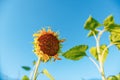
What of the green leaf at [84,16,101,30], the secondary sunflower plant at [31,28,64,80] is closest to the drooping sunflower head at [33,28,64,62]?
the secondary sunflower plant at [31,28,64,80]

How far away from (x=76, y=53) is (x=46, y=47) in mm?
132

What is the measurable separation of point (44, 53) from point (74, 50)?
12cm

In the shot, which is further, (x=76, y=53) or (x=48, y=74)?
(x=76, y=53)

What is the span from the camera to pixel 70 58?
71cm

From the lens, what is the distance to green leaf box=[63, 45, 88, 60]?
686mm

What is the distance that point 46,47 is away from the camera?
2.03 feet

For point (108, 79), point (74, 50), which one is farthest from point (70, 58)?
point (108, 79)

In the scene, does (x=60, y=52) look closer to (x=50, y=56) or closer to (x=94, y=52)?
(x=50, y=56)

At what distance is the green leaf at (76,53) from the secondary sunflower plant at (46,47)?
0.15ft

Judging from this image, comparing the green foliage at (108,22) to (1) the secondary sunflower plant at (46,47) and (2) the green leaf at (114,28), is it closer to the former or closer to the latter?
(2) the green leaf at (114,28)

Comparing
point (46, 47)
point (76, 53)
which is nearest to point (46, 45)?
point (46, 47)

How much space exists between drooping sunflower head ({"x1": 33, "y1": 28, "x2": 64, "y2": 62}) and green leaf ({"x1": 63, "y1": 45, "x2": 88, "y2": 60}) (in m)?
0.05

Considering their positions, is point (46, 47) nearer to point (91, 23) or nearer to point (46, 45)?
point (46, 45)

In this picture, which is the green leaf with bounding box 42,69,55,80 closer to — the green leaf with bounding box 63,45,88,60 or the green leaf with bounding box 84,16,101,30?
the green leaf with bounding box 63,45,88,60
